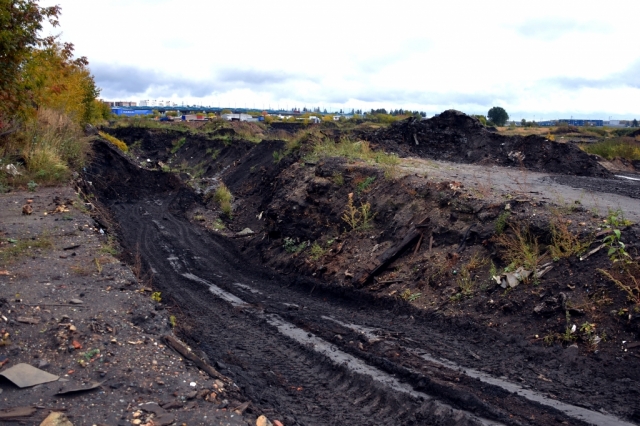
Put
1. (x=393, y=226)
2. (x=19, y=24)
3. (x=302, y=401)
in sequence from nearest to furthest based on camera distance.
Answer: (x=302, y=401), (x=19, y=24), (x=393, y=226)

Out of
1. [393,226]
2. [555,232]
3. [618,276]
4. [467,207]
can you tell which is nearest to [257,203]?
[393,226]

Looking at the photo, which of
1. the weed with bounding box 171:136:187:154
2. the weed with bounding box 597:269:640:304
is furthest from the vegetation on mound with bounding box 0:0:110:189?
the weed with bounding box 171:136:187:154

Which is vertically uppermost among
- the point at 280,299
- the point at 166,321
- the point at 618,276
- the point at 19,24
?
the point at 19,24

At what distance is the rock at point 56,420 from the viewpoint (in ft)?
13.9

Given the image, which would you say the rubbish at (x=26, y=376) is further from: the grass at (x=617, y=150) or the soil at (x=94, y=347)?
the grass at (x=617, y=150)

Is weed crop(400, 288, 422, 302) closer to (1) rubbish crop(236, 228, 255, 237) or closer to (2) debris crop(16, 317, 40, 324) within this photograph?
(2) debris crop(16, 317, 40, 324)

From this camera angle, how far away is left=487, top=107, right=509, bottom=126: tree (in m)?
71.2

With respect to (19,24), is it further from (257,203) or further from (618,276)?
(257,203)

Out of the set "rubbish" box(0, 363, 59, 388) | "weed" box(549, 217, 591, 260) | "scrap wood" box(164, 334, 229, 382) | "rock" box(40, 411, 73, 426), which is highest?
"weed" box(549, 217, 591, 260)

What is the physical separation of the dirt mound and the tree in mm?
49368

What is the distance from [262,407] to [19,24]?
815cm

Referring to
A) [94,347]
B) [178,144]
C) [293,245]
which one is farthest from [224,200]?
[178,144]

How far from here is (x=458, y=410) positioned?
5578 millimetres

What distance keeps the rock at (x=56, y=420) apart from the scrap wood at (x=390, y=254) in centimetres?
719
